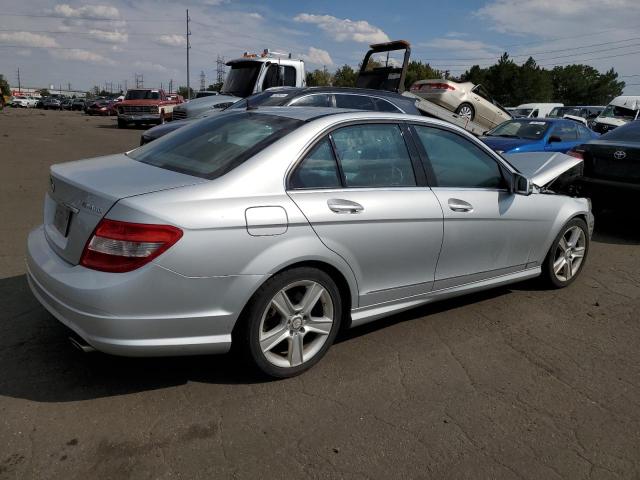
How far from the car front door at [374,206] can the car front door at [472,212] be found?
0.14 m

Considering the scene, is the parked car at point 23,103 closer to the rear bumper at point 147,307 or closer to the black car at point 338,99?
the black car at point 338,99

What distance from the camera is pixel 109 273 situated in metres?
2.67

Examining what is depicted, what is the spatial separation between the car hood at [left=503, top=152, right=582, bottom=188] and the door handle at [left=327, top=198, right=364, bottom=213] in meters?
2.28

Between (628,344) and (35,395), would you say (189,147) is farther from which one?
(628,344)

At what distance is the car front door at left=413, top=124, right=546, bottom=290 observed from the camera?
3.83m

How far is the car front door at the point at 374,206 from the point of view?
125 inches

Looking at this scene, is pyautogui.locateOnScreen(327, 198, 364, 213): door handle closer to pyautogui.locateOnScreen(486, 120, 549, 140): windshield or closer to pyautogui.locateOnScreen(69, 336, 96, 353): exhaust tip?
pyautogui.locateOnScreen(69, 336, 96, 353): exhaust tip

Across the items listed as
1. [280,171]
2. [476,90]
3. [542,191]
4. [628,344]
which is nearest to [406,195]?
[280,171]

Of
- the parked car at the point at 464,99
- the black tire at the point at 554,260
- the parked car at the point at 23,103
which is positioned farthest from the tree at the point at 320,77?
the black tire at the point at 554,260

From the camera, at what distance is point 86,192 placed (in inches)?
114

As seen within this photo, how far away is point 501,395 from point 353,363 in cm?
91

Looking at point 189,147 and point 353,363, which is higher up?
point 189,147

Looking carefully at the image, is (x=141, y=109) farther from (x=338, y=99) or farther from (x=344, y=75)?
(x=344, y=75)

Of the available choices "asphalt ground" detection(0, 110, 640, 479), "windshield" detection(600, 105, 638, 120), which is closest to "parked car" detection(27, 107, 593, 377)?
"asphalt ground" detection(0, 110, 640, 479)
